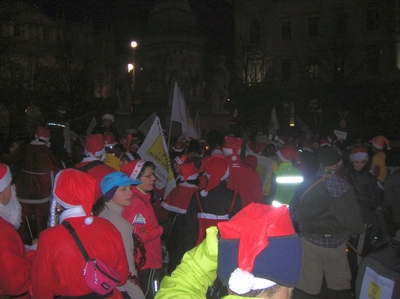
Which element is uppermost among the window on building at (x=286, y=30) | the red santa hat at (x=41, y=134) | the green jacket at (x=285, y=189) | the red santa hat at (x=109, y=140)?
the window on building at (x=286, y=30)

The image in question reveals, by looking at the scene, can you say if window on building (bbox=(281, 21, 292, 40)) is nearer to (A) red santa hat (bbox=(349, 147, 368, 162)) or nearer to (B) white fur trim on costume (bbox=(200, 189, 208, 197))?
(A) red santa hat (bbox=(349, 147, 368, 162))

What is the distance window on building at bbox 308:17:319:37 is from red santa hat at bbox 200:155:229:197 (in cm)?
4222

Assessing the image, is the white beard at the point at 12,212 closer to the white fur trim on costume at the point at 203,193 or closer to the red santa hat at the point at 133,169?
the red santa hat at the point at 133,169

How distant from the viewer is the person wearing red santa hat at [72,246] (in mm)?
2959

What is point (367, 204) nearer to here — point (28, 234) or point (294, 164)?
point (294, 164)

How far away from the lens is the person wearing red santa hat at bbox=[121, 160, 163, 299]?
452 centimetres

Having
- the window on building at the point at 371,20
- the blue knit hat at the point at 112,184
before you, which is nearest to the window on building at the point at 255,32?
the window on building at the point at 371,20

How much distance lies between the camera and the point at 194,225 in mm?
5215

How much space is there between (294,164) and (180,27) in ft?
52.9

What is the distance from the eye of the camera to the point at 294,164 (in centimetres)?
834

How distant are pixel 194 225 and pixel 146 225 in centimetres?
83

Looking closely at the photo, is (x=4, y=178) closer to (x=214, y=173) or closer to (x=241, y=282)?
(x=214, y=173)

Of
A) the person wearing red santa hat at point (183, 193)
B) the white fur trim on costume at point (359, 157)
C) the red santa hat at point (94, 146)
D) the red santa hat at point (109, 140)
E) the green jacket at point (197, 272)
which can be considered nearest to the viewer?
the green jacket at point (197, 272)

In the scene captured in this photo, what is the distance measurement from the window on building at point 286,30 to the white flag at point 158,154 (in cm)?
4094
